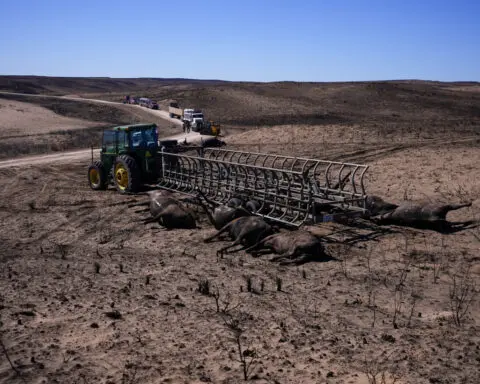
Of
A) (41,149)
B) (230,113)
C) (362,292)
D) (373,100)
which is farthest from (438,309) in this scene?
(373,100)

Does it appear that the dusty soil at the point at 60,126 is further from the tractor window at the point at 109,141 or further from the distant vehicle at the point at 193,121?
the tractor window at the point at 109,141

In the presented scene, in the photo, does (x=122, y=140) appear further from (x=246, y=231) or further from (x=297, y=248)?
(x=297, y=248)

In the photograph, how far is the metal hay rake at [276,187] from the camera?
10.7 m

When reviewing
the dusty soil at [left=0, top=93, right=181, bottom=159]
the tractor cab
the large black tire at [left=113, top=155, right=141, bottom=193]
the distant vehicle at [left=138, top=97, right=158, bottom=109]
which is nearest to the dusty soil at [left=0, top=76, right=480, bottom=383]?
the large black tire at [left=113, top=155, right=141, bottom=193]

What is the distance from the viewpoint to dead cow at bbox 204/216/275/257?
9.84m

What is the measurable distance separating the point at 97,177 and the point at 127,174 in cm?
177

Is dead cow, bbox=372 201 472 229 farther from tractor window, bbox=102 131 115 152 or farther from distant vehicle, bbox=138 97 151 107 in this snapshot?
distant vehicle, bbox=138 97 151 107

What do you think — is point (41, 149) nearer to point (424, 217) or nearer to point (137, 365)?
point (424, 217)

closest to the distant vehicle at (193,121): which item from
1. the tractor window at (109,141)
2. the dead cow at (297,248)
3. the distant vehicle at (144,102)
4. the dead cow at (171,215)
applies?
the tractor window at (109,141)

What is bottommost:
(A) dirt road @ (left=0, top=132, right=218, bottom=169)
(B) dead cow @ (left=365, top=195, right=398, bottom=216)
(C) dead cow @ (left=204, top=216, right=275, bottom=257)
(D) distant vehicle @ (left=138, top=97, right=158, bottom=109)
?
(A) dirt road @ (left=0, top=132, right=218, bottom=169)

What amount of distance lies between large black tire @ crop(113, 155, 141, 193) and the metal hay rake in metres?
0.67

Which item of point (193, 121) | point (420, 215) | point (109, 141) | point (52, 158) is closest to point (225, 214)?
point (420, 215)

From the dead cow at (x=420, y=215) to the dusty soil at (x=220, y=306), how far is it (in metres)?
0.31

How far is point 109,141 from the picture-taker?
1552 centimetres
